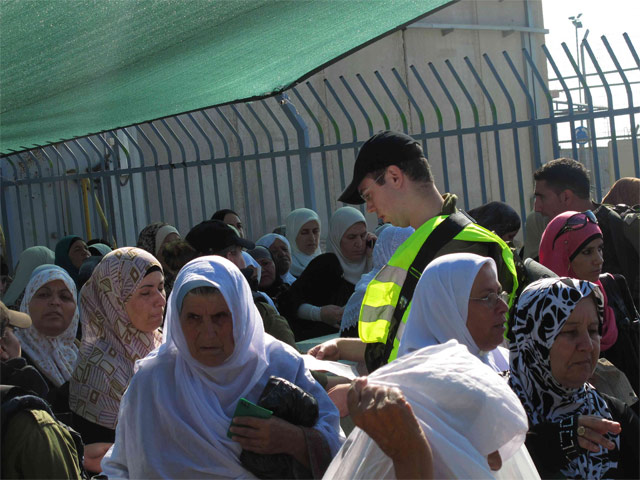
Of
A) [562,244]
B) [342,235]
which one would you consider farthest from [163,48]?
[342,235]

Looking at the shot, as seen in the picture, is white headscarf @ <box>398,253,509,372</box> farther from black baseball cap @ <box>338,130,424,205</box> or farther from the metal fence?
the metal fence

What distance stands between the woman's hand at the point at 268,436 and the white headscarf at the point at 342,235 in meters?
3.75

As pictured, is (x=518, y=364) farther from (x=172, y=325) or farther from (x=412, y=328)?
(x=172, y=325)

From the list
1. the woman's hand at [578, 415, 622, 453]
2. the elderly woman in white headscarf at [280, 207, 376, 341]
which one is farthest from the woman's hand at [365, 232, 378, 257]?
the woman's hand at [578, 415, 622, 453]

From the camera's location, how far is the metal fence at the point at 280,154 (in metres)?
6.00

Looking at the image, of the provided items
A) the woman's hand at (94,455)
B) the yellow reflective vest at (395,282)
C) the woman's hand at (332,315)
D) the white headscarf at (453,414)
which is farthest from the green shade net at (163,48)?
the white headscarf at (453,414)

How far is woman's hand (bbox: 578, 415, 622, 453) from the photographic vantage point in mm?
2508

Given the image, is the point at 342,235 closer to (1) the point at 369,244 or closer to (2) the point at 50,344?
(1) the point at 369,244

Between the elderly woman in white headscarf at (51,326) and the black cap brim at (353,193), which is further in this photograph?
the elderly woman in white headscarf at (51,326)

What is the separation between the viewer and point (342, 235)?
6.63 metres

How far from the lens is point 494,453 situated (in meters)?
1.98

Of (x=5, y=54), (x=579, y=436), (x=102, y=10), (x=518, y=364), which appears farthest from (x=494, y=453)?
(x=5, y=54)

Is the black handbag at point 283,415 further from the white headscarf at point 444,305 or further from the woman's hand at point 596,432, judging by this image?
the woman's hand at point 596,432

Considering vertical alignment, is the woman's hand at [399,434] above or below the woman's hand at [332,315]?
above
